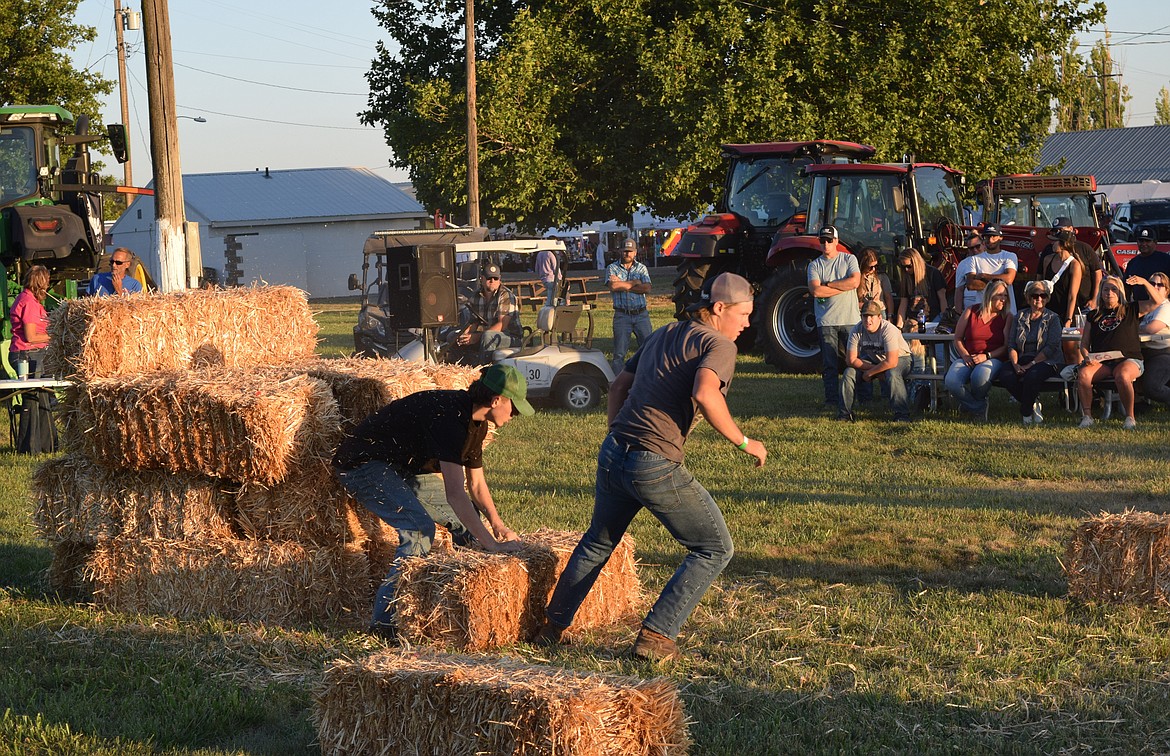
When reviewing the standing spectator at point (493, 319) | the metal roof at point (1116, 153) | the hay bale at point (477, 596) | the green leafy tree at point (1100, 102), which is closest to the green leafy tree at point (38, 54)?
the standing spectator at point (493, 319)

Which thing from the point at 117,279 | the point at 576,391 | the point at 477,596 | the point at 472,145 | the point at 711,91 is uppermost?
the point at 711,91

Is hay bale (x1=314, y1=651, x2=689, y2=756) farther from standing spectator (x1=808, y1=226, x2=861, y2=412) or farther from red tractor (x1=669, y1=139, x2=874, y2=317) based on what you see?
red tractor (x1=669, y1=139, x2=874, y2=317)

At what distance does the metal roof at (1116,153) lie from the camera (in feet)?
173

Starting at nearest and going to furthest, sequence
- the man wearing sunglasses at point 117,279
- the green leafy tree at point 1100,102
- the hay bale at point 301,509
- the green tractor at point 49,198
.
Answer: the hay bale at point 301,509 < the man wearing sunglasses at point 117,279 < the green tractor at point 49,198 < the green leafy tree at point 1100,102

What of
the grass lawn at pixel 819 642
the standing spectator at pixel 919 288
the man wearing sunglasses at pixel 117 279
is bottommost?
the grass lawn at pixel 819 642

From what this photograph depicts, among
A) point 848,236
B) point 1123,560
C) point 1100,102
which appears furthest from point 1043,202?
point 1100,102

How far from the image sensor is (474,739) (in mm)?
4418

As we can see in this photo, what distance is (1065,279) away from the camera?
1421cm

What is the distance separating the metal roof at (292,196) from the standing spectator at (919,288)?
3674 centimetres

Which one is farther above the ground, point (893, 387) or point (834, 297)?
point (834, 297)

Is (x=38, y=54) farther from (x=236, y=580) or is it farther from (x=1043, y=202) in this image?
(x=236, y=580)

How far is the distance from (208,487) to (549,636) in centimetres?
206

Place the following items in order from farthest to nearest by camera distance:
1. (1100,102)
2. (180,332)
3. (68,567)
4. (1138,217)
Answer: (1100,102), (1138,217), (180,332), (68,567)

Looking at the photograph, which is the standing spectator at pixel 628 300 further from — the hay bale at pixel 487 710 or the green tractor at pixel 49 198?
the hay bale at pixel 487 710
